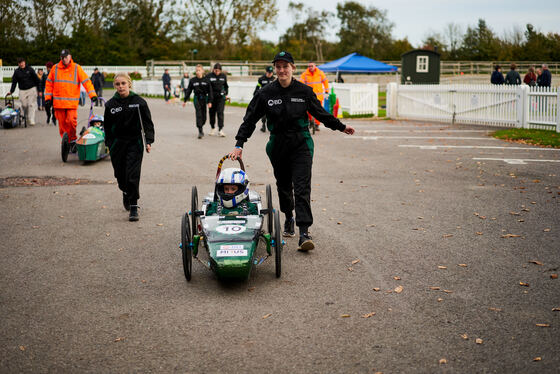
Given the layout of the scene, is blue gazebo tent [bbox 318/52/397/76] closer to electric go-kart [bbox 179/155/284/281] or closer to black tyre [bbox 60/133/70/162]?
black tyre [bbox 60/133/70/162]

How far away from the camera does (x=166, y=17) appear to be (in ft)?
244

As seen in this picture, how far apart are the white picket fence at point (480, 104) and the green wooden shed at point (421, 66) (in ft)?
62.9

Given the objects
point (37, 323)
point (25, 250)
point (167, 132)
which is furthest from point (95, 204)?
point (167, 132)

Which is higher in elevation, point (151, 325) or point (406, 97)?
point (406, 97)

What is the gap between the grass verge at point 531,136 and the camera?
16.0 meters

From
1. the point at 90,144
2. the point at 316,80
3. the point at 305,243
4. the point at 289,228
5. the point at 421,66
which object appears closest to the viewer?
the point at 305,243

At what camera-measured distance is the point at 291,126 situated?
22.3 feet

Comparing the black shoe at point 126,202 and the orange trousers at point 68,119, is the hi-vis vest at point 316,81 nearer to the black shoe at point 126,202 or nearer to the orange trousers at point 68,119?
the orange trousers at point 68,119

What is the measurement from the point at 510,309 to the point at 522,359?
93cm

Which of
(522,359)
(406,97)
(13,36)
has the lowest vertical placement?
(522,359)

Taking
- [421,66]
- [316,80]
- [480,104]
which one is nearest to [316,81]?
[316,80]

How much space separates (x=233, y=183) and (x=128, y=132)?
277cm

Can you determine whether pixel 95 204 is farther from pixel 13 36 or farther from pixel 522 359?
pixel 13 36

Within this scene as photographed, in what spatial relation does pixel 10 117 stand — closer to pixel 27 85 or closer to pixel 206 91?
pixel 27 85
